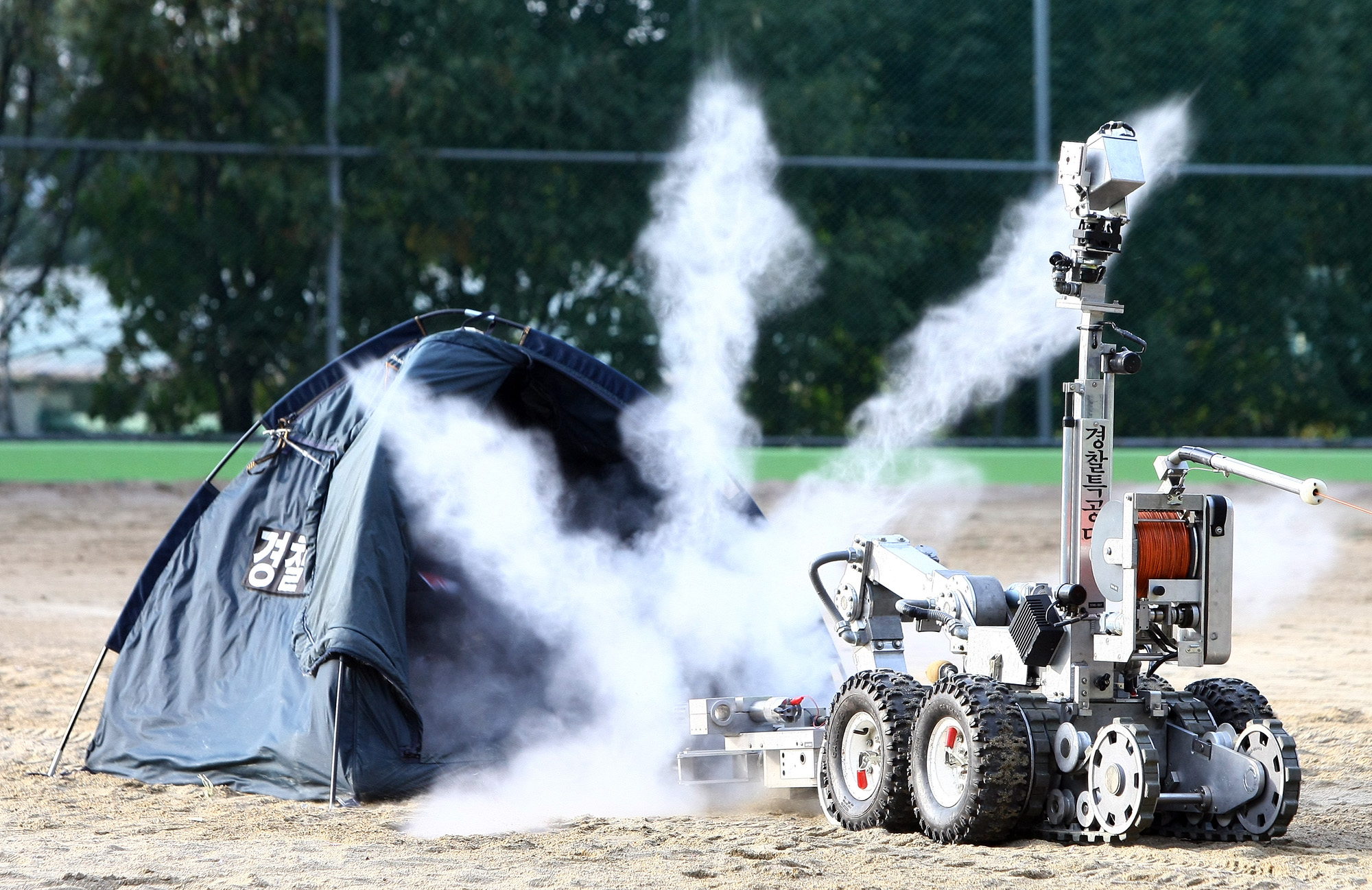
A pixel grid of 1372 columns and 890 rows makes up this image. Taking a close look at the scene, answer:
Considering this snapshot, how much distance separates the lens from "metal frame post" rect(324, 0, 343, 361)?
12.7m

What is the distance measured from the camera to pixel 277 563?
5.91m

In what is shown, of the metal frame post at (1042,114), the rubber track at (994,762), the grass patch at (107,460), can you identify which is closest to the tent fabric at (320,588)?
the rubber track at (994,762)

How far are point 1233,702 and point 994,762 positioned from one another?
0.87m

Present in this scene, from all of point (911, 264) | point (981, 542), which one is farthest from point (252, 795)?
point (911, 264)

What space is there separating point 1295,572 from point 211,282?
876 cm

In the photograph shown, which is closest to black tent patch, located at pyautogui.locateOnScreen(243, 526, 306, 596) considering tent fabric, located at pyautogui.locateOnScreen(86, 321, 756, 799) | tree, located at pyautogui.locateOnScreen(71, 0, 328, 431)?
tent fabric, located at pyautogui.locateOnScreen(86, 321, 756, 799)

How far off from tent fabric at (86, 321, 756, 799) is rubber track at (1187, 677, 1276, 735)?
2105 mm

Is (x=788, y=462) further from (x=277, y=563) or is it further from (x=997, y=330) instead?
(x=277, y=563)

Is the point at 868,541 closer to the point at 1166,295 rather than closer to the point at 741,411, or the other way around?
the point at 741,411

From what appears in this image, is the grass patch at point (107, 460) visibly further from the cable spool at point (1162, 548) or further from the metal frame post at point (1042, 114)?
the cable spool at point (1162, 548)

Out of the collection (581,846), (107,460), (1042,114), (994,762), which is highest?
(1042,114)

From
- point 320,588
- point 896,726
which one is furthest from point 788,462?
point 896,726

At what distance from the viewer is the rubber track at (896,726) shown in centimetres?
464

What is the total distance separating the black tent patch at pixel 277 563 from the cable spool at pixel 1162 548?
10.0 feet
